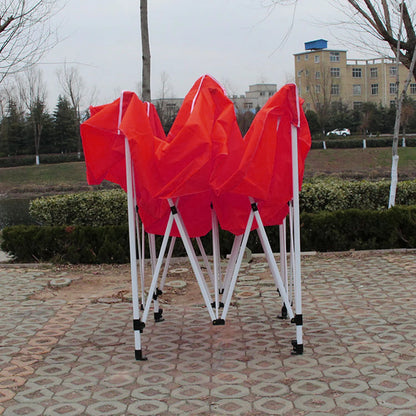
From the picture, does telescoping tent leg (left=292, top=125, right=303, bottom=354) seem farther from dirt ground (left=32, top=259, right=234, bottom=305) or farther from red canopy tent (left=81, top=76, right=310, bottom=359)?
dirt ground (left=32, top=259, right=234, bottom=305)

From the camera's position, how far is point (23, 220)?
59.9ft

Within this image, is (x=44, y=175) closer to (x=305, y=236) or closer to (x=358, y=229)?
(x=305, y=236)

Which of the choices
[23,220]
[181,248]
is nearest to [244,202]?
[181,248]

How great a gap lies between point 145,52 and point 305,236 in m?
4.02

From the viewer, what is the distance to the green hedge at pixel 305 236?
881cm

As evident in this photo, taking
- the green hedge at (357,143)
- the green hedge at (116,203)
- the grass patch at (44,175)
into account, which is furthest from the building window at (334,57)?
the green hedge at (116,203)

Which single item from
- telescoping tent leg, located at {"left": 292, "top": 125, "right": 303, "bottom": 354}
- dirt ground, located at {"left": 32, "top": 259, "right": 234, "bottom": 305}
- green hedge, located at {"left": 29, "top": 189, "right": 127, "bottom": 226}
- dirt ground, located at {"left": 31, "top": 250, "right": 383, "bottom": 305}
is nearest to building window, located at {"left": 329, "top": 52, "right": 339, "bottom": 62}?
green hedge, located at {"left": 29, "top": 189, "right": 127, "bottom": 226}

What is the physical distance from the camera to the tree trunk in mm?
9289

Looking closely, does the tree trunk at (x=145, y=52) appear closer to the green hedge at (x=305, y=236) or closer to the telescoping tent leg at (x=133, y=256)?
the green hedge at (x=305, y=236)

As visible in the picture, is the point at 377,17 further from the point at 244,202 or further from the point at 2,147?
the point at 2,147

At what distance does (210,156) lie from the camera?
4.25 metres

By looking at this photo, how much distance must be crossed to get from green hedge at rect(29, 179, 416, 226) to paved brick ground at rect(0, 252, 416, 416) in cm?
300

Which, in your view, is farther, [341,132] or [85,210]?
[341,132]

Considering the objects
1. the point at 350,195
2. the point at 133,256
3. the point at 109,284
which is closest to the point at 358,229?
the point at 350,195
